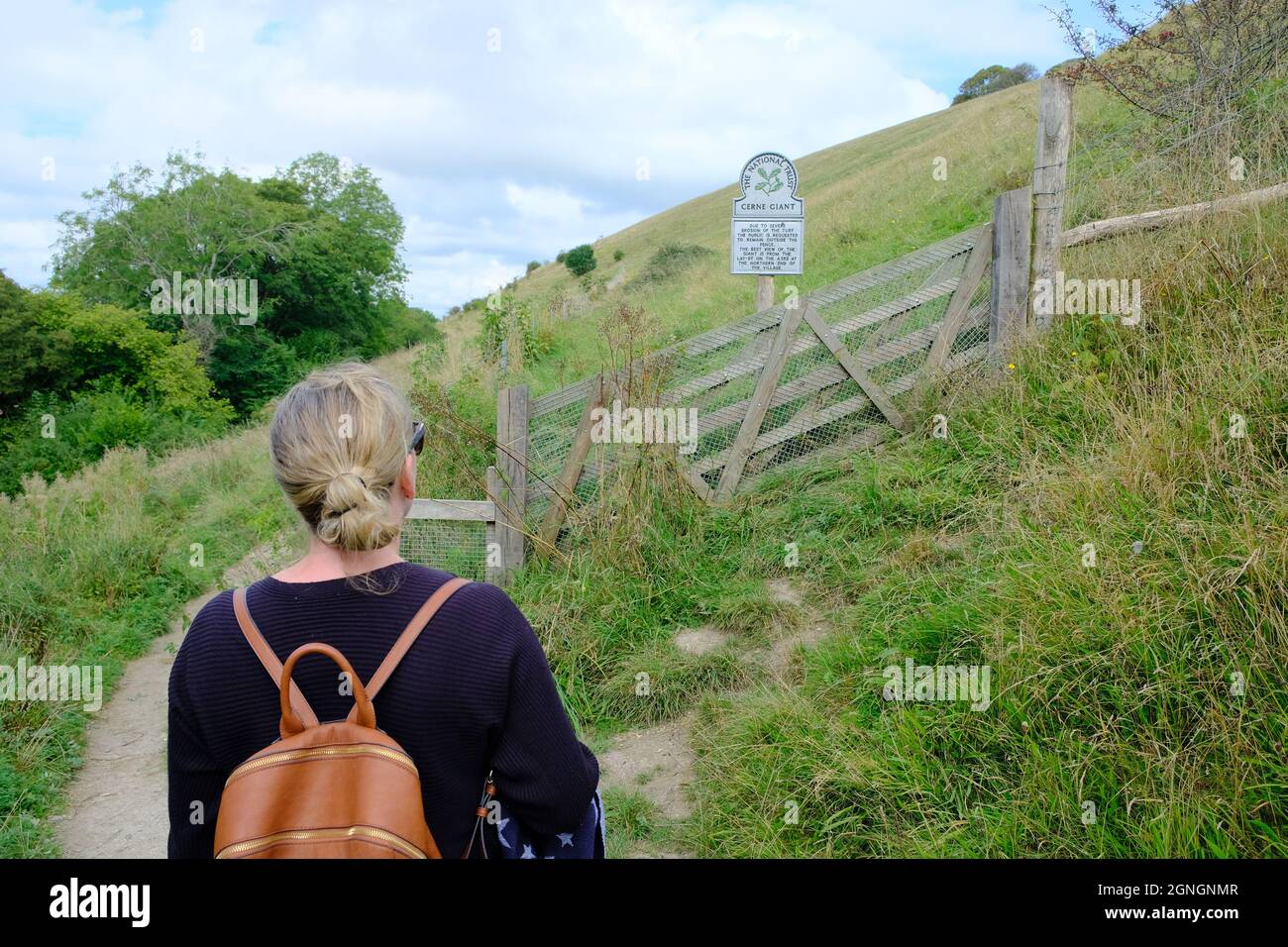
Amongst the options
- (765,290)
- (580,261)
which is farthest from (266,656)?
(580,261)

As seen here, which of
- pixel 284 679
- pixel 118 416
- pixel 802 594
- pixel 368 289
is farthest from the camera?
pixel 368 289

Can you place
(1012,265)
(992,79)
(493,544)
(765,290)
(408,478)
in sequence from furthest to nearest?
1. (992,79)
2. (765,290)
3. (1012,265)
4. (493,544)
5. (408,478)

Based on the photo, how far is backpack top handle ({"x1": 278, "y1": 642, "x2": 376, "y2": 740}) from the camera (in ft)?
4.79

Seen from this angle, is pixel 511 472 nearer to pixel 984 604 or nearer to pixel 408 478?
pixel 984 604

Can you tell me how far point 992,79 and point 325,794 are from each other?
6349 cm

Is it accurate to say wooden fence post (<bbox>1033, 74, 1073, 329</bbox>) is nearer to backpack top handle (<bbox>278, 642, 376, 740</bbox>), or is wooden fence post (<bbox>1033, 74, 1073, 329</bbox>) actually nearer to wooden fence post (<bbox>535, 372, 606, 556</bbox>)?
wooden fence post (<bbox>535, 372, 606, 556</bbox>)

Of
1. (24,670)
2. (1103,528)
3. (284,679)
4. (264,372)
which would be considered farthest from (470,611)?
(264,372)

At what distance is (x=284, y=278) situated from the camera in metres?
36.0

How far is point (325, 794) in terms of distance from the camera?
143cm

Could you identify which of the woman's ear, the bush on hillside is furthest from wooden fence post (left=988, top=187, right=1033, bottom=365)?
the bush on hillside

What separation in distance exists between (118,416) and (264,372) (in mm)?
12743

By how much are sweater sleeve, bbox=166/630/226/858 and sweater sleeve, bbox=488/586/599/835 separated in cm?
56

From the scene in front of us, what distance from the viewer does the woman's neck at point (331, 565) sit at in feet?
5.54
